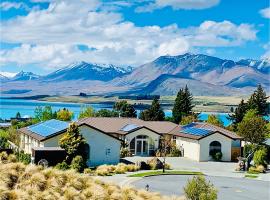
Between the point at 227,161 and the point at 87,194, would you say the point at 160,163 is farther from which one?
the point at 87,194

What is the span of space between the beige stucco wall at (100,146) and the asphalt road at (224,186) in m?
9.27

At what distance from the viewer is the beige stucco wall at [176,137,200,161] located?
60094 mm

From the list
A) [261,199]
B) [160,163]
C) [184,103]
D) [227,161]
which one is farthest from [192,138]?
[184,103]

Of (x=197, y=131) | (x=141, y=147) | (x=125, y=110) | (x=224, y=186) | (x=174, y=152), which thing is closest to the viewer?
(x=224, y=186)

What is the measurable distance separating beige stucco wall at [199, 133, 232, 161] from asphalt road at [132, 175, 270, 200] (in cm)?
1270

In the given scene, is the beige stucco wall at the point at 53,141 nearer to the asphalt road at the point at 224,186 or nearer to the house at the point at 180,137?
the house at the point at 180,137

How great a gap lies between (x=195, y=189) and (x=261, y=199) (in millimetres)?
12486

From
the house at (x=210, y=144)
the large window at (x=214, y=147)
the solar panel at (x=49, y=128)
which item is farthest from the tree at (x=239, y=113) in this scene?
the solar panel at (x=49, y=128)

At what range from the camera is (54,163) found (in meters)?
47.0

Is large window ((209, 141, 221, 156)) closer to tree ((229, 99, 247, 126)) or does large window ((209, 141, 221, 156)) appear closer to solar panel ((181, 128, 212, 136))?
solar panel ((181, 128, 212, 136))

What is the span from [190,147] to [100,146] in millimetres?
13652

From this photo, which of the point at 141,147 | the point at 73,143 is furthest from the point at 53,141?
the point at 141,147

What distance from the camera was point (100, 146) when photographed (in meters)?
53.5

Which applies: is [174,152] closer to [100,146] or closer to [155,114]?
[100,146]
